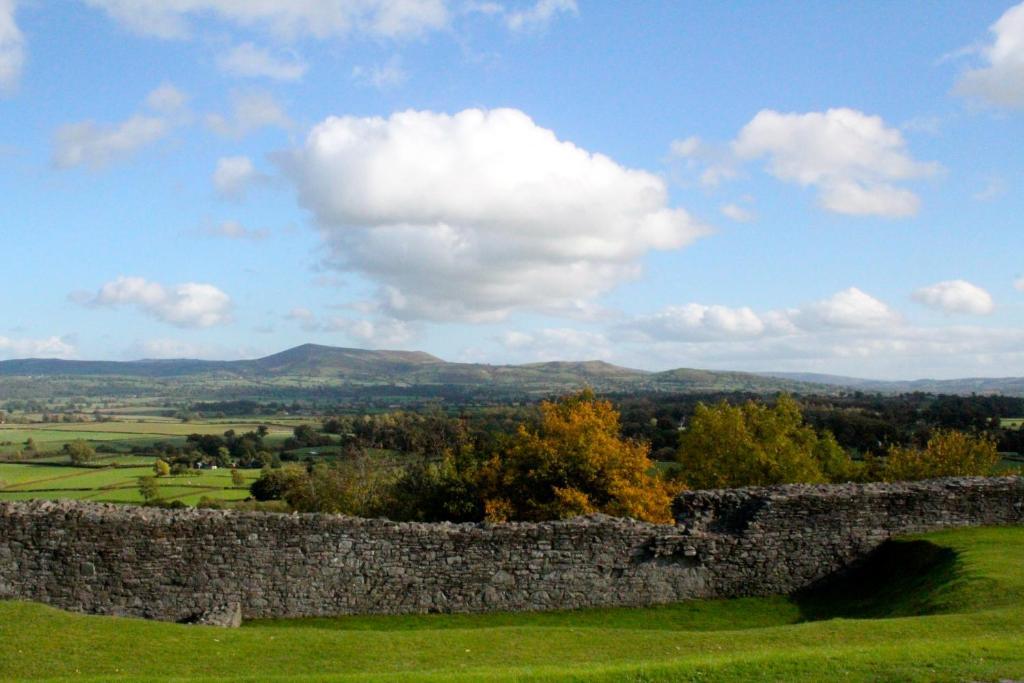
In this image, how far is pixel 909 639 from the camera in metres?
12.0

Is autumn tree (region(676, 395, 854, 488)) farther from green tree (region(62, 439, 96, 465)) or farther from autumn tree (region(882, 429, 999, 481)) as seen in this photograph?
green tree (region(62, 439, 96, 465))

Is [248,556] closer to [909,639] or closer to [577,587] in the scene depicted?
[577,587]

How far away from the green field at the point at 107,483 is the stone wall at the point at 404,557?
26.1 meters

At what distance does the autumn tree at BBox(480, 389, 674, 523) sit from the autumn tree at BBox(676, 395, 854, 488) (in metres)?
11.2

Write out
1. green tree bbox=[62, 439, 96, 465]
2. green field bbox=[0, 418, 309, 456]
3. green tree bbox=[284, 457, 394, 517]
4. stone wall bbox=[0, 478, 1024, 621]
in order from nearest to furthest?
stone wall bbox=[0, 478, 1024, 621]
green tree bbox=[284, 457, 394, 517]
green tree bbox=[62, 439, 96, 465]
green field bbox=[0, 418, 309, 456]

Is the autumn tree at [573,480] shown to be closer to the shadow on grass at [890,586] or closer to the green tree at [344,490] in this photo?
the shadow on grass at [890,586]

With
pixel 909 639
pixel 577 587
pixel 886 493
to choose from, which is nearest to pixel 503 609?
pixel 577 587

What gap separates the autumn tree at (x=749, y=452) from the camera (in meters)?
38.3

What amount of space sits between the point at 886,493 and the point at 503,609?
9.74 m

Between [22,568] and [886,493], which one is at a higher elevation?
[886,493]

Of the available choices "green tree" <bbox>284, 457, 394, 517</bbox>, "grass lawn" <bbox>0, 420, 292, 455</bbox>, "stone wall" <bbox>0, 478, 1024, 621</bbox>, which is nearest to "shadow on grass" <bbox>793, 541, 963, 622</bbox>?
"stone wall" <bbox>0, 478, 1024, 621</bbox>

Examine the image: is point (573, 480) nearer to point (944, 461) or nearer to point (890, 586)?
point (890, 586)

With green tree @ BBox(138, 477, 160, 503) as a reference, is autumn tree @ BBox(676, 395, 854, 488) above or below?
above

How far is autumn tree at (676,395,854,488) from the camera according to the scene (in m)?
38.3
